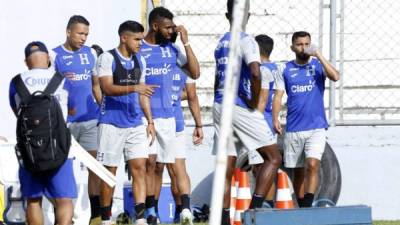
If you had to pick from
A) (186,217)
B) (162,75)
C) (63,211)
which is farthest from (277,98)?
(63,211)

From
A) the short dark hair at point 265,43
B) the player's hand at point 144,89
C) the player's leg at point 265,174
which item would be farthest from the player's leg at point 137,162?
the short dark hair at point 265,43

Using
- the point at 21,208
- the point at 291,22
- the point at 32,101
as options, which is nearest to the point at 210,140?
the point at 291,22

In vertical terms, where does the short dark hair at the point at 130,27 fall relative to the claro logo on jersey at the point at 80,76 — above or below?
above

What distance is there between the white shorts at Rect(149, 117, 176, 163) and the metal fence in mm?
2635

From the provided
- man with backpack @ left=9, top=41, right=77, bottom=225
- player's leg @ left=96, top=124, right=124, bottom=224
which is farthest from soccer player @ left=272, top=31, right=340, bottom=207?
man with backpack @ left=9, top=41, right=77, bottom=225

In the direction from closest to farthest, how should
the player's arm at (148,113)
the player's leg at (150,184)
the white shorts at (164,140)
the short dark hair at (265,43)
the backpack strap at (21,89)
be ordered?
the backpack strap at (21,89) → the player's arm at (148,113) → the player's leg at (150,184) → the white shorts at (164,140) → the short dark hair at (265,43)

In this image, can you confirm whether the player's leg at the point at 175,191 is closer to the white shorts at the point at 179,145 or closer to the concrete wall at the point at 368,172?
the white shorts at the point at 179,145

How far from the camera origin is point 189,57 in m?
13.6

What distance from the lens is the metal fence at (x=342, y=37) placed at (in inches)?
644

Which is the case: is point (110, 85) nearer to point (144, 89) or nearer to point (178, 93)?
point (144, 89)

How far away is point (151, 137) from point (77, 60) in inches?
54.5

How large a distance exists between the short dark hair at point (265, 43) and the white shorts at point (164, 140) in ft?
5.33

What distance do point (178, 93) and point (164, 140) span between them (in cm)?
69

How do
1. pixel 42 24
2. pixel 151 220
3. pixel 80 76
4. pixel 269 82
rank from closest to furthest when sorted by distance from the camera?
pixel 151 220, pixel 80 76, pixel 269 82, pixel 42 24
